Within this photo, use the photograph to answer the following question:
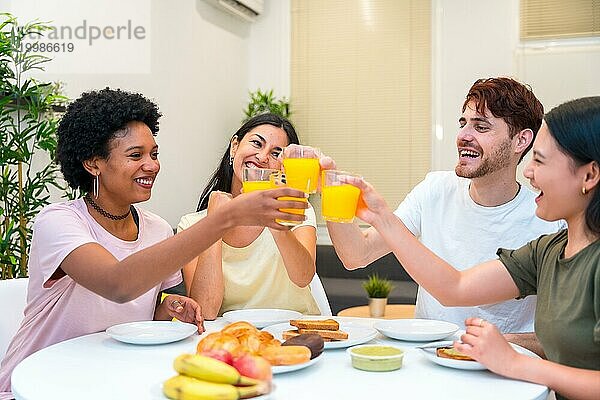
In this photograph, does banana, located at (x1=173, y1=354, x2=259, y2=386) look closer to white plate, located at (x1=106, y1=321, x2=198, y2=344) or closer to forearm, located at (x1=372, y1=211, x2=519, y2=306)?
white plate, located at (x1=106, y1=321, x2=198, y2=344)

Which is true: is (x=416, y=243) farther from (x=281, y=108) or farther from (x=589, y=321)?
(x=281, y=108)

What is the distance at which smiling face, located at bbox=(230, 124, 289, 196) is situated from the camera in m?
2.65

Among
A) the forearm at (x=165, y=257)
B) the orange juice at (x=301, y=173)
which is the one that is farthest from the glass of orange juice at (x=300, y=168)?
the forearm at (x=165, y=257)

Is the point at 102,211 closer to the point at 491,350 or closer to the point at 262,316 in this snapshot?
the point at 262,316

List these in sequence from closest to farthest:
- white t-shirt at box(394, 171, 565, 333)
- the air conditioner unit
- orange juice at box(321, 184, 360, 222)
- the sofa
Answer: orange juice at box(321, 184, 360, 222)
white t-shirt at box(394, 171, 565, 333)
the sofa
the air conditioner unit

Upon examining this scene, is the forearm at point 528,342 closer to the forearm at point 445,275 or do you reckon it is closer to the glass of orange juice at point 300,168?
the forearm at point 445,275

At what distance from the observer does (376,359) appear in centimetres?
156


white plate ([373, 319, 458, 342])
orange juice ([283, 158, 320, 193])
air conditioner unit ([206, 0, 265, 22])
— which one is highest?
air conditioner unit ([206, 0, 265, 22])

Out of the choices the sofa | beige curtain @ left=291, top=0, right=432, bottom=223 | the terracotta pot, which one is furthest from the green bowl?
beige curtain @ left=291, top=0, right=432, bottom=223

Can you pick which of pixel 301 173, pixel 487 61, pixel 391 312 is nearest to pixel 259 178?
pixel 301 173

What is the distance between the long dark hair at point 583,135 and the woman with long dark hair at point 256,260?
39.6 inches

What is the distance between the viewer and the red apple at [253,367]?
3.60 feet

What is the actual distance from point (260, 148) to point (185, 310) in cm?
78

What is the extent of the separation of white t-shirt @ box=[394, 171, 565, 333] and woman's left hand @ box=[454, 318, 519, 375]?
869mm
